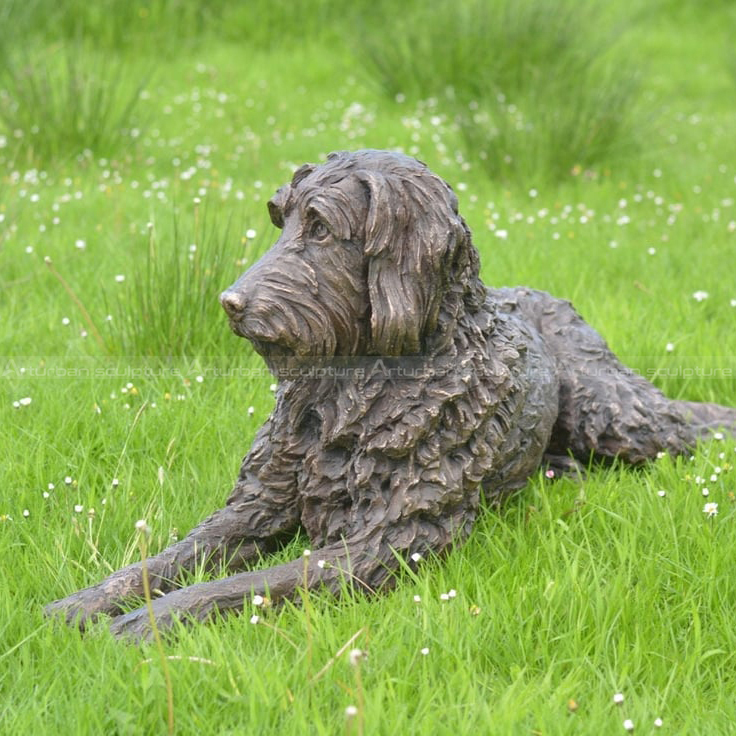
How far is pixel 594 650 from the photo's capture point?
346cm

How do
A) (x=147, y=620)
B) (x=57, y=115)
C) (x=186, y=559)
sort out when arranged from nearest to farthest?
1. (x=147, y=620)
2. (x=186, y=559)
3. (x=57, y=115)

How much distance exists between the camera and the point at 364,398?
354 centimetres

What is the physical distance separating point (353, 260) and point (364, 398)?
52 cm

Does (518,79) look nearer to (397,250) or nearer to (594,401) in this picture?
(594,401)

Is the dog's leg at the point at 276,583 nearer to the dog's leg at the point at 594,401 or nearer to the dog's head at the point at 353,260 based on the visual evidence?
the dog's head at the point at 353,260

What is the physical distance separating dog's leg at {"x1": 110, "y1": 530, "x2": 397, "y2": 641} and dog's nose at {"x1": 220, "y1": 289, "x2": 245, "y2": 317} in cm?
92

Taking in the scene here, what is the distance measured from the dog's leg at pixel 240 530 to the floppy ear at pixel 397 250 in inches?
30.2

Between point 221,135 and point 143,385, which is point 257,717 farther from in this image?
point 221,135

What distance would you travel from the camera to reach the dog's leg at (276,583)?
338cm

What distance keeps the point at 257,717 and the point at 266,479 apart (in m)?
1.07

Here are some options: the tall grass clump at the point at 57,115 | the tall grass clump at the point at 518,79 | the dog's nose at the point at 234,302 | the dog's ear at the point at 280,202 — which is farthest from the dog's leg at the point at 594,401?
the tall grass clump at the point at 57,115

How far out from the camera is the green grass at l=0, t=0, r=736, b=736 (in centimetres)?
312

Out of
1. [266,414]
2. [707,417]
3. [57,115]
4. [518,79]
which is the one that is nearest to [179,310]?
[266,414]

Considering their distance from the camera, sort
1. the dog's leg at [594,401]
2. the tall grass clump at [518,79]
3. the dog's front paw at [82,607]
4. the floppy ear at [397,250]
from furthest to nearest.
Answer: the tall grass clump at [518,79] → the dog's leg at [594,401] → the dog's front paw at [82,607] → the floppy ear at [397,250]
